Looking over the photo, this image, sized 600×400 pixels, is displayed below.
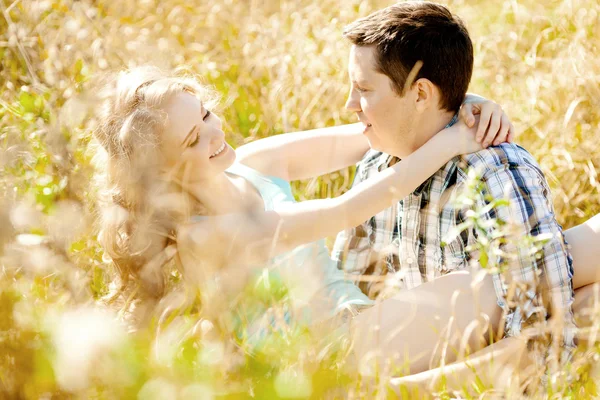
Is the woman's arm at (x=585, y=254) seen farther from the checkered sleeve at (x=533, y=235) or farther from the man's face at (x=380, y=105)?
the man's face at (x=380, y=105)

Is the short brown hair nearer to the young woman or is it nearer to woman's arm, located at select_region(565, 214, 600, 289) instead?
the young woman

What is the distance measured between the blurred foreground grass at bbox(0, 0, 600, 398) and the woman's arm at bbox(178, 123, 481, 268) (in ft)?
0.80

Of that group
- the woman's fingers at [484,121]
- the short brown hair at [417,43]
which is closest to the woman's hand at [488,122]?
the woman's fingers at [484,121]

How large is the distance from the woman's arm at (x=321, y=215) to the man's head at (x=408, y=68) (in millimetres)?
160

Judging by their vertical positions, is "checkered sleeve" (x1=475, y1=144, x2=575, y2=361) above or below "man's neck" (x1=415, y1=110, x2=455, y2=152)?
below

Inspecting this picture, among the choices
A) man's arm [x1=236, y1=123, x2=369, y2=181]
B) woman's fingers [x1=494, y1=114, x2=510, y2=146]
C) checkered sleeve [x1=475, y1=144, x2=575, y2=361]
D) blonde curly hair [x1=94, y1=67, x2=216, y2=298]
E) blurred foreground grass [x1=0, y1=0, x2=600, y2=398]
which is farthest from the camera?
man's arm [x1=236, y1=123, x2=369, y2=181]

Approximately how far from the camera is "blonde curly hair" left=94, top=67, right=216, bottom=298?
2.45m

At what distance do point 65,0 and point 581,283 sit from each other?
2905 mm

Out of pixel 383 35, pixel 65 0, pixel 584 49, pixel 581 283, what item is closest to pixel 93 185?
pixel 383 35

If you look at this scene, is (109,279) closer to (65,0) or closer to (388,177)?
(388,177)

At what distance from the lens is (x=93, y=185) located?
8.67 feet

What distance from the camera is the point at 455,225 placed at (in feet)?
8.63

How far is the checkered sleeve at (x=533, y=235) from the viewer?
2.32m

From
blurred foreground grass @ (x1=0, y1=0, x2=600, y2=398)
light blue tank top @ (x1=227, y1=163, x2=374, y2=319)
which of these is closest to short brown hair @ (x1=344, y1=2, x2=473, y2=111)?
light blue tank top @ (x1=227, y1=163, x2=374, y2=319)
